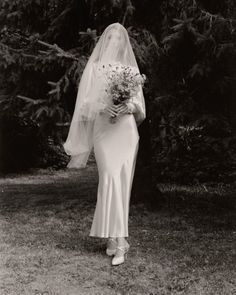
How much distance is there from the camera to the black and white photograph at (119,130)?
219 inches

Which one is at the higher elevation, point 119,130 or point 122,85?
point 122,85

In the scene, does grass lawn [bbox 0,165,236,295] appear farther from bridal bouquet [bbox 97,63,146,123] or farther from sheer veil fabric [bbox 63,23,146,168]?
bridal bouquet [bbox 97,63,146,123]

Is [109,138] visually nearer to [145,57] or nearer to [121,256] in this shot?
[121,256]

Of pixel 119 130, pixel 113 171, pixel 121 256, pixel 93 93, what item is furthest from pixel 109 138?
pixel 121 256

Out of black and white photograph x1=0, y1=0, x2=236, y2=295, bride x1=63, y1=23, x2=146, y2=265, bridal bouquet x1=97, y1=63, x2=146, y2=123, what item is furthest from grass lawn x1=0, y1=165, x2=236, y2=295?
bridal bouquet x1=97, y1=63, x2=146, y2=123

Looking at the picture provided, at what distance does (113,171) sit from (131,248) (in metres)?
0.99

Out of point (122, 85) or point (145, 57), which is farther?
point (145, 57)

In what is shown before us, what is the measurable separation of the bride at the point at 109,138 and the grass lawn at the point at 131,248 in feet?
1.21

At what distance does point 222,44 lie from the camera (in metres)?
6.46

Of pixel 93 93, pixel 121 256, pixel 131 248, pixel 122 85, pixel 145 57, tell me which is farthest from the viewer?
pixel 145 57

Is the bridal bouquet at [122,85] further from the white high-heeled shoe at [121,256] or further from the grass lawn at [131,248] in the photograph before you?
the grass lawn at [131,248]

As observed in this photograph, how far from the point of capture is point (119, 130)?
238 inches

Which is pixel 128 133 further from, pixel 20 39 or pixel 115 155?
pixel 20 39

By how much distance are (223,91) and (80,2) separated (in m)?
2.83
